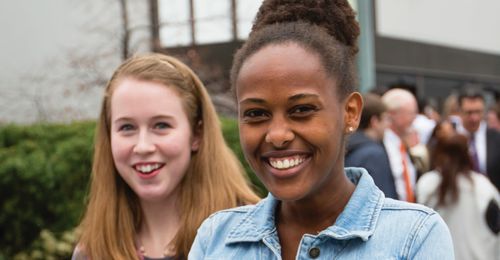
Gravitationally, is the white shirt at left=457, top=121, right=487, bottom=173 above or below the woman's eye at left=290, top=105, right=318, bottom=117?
below

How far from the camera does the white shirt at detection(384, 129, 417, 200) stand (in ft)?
21.0

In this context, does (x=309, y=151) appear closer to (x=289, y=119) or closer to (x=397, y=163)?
(x=289, y=119)

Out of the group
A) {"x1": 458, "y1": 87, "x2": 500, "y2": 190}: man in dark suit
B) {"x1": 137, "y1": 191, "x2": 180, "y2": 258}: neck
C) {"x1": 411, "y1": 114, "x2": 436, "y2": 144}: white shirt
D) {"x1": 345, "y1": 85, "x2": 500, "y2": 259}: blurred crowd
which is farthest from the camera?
{"x1": 411, "y1": 114, "x2": 436, "y2": 144}: white shirt

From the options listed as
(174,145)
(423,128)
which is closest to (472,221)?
(174,145)

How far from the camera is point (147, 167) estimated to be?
3.13 m

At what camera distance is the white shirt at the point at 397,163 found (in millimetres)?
6410

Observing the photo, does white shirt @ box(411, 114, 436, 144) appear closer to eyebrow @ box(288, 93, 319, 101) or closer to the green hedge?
the green hedge

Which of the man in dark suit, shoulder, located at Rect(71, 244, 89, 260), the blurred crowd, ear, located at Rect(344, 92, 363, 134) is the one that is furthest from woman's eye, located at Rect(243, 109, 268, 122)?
the man in dark suit

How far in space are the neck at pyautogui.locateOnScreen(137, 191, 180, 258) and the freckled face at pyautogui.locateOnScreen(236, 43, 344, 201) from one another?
1376 millimetres

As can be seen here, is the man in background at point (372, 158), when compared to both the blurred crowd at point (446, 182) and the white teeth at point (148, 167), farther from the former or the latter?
the white teeth at point (148, 167)

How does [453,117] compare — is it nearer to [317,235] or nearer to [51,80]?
[51,80]

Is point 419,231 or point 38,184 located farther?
point 38,184

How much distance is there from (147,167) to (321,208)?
1.25 metres

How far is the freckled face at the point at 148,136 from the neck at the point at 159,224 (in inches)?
3.3
